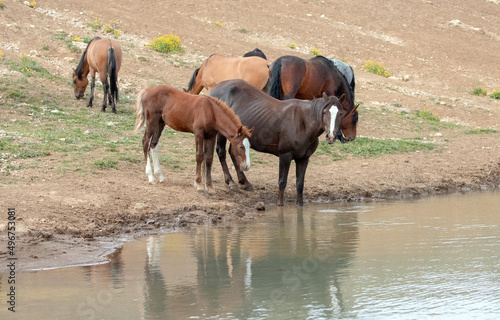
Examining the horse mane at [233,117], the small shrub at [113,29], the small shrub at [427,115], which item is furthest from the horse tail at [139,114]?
the small shrub at [113,29]

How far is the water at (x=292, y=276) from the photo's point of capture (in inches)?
199

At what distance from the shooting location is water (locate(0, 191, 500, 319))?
5.04 m

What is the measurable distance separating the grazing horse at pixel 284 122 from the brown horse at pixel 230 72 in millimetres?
2766

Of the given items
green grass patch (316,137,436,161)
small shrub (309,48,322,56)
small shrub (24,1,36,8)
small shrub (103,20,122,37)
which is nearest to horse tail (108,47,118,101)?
green grass patch (316,137,436,161)

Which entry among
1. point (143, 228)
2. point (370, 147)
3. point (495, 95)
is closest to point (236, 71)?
point (370, 147)

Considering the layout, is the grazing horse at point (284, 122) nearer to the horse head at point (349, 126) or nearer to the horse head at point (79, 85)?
the horse head at point (349, 126)

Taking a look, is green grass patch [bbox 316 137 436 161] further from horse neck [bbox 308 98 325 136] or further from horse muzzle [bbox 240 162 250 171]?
horse muzzle [bbox 240 162 250 171]

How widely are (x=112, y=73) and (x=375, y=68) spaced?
13.2 m

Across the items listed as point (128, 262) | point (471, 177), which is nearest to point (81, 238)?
point (128, 262)

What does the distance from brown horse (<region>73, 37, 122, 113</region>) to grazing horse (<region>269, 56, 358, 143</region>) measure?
458 cm

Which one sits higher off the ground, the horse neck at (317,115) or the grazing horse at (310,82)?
the grazing horse at (310,82)

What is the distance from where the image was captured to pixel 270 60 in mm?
23766

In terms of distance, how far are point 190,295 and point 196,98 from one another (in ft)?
14.9

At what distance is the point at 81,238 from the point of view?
725 cm
